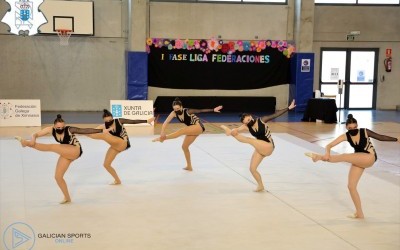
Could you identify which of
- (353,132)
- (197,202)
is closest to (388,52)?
(353,132)

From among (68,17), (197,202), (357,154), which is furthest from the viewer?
(68,17)

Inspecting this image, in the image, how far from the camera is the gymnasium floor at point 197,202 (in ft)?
20.4

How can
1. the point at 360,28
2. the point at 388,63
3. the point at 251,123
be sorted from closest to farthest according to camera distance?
the point at 251,123 < the point at 360,28 < the point at 388,63

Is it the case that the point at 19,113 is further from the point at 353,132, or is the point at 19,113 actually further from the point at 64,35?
the point at 353,132

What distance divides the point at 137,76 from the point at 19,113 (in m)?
5.51

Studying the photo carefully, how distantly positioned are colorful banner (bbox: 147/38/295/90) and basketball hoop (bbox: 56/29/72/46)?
3.33 metres

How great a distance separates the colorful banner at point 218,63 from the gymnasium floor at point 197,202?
30.2 feet

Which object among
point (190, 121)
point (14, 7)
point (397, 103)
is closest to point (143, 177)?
point (190, 121)

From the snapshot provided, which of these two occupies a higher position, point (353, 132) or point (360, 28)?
point (360, 28)

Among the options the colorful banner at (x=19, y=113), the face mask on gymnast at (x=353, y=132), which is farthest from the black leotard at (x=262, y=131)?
the colorful banner at (x=19, y=113)

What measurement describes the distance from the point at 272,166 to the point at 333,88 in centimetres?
1395

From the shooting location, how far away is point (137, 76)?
20.7 m

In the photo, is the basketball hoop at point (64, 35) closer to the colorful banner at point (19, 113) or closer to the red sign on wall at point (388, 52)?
the colorful banner at point (19, 113)

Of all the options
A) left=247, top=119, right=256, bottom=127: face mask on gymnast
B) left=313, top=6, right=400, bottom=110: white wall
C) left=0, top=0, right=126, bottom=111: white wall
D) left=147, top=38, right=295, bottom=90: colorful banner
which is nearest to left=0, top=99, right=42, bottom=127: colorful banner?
left=0, top=0, right=126, bottom=111: white wall
